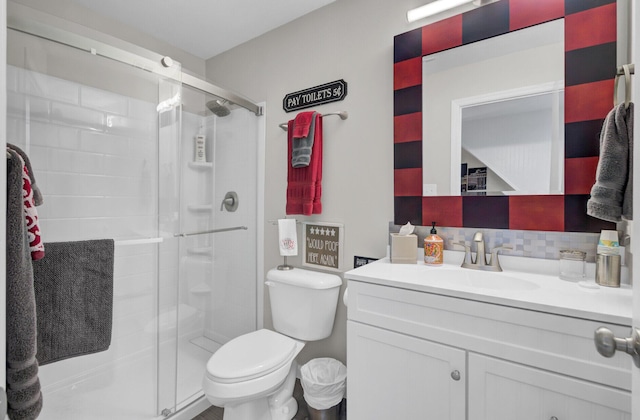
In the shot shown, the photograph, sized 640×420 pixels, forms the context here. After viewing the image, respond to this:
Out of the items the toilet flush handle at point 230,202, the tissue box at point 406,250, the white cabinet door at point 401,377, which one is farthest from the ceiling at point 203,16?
the white cabinet door at point 401,377

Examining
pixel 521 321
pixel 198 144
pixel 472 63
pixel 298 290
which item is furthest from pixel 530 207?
pixel 198 144

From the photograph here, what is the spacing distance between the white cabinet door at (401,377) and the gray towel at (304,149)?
37.6 inches

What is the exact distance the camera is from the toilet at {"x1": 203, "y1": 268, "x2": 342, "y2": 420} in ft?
4.25

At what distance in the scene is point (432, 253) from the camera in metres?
1.41

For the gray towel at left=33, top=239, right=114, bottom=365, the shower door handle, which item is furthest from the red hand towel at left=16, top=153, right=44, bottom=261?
the shower door handle

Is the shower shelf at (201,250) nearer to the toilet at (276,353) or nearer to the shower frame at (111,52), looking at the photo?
the toilet at (276,353)

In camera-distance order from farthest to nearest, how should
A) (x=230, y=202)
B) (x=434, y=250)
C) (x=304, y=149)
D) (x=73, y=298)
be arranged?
(x=230, y=202) → (x=304, y=149) → (x=434, y=250) → (x=73, y=298)

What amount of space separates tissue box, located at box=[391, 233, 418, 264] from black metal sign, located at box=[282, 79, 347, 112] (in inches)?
34.8

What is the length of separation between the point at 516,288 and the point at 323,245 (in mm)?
1004

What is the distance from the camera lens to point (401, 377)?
113cm

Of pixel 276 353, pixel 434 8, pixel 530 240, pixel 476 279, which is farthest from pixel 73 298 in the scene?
pixel 434 8

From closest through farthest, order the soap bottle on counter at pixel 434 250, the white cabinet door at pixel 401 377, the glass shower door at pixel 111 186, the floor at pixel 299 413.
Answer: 1. the white cabinet door at pixel 401 377
2. the glass shower door at pixel 111 186
3. the soap bottle on counter at pixel 434 250
4. the floor at pixel 299 413

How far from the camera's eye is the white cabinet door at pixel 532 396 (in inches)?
32.1

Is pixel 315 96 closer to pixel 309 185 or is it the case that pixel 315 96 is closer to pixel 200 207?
pixel 309 185
